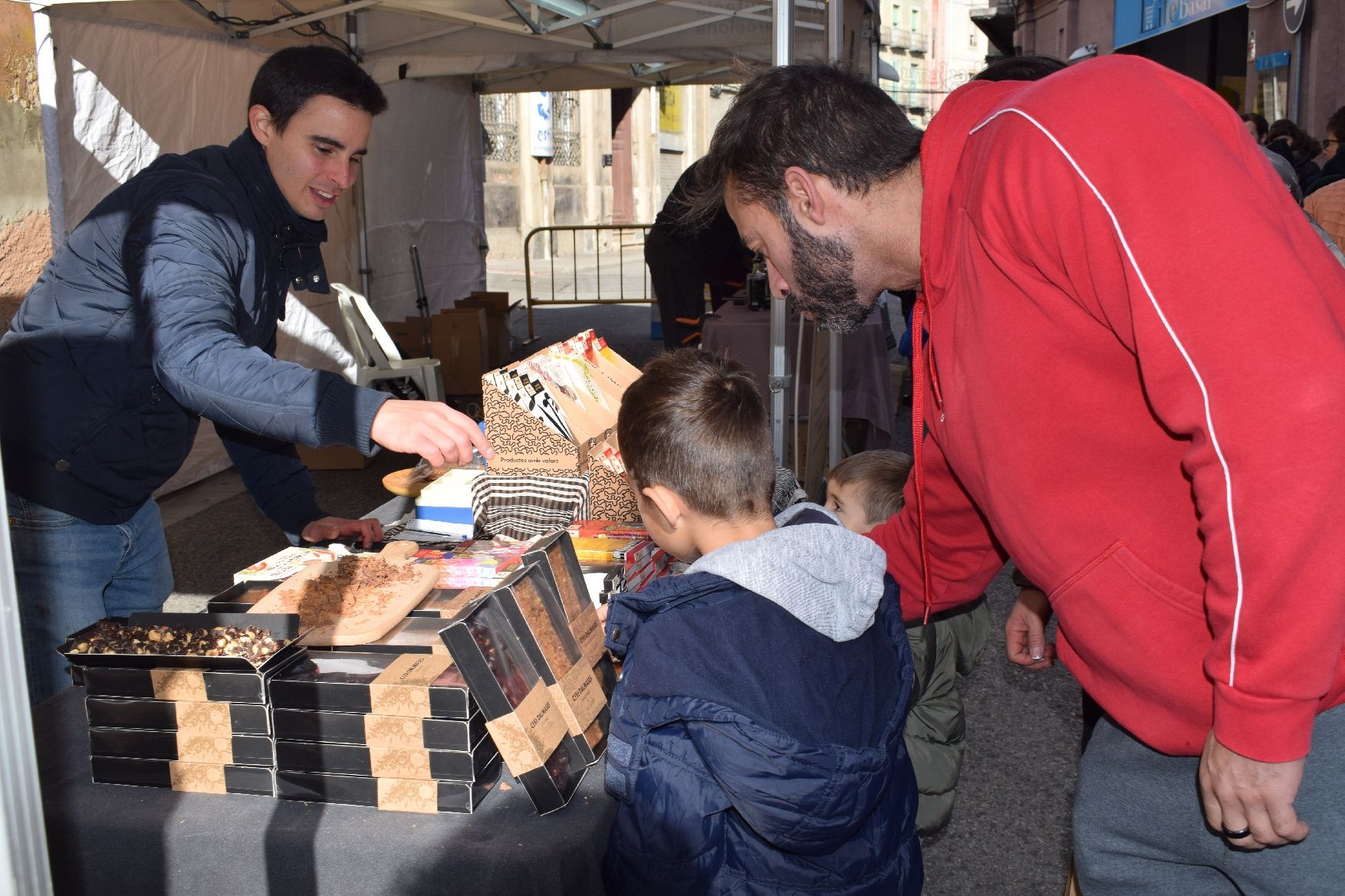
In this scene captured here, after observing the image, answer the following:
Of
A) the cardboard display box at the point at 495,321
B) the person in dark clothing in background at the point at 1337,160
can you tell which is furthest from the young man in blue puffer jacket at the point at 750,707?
the cardboard display box at the point at 495,321

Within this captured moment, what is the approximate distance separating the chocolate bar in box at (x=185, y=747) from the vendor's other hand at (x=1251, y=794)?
3.89 ft

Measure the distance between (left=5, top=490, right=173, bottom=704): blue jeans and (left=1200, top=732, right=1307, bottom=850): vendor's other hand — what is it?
6.73ft

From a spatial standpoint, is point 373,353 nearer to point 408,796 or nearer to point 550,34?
point 550,34

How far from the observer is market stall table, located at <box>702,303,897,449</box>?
215 inches

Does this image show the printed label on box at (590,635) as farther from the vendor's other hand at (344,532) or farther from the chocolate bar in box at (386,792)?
the vendor's other hand at (344,532)

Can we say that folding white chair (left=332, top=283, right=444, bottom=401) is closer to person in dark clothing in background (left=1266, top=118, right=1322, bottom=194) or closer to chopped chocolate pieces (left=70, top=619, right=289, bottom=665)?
chopped chocolate pieces (left=70, top=619, right=289, bottom=665)

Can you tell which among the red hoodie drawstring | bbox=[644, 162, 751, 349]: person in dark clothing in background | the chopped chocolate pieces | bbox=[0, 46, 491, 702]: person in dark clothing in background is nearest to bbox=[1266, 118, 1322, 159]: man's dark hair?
bbox=[644, 162, 751, 349]: person in dark clothing in background

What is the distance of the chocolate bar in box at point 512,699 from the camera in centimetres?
134

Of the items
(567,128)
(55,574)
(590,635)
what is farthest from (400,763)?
(567,128)

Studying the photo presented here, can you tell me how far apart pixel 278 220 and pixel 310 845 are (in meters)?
1.37

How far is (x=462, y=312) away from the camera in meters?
8.76

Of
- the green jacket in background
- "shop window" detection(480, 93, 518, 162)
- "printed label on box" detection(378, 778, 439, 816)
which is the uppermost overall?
"shop window" detection(480, 93, 518, 162)

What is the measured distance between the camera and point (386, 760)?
1.44 metres

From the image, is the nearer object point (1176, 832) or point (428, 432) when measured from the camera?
point (1176, 832)
